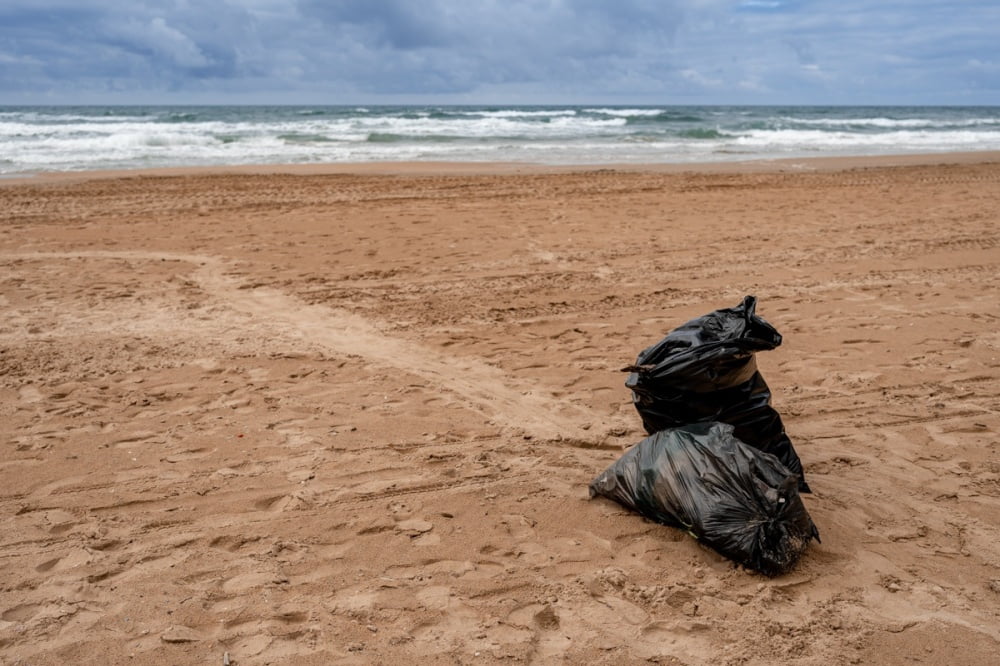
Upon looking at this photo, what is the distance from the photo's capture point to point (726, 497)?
273 centimetres

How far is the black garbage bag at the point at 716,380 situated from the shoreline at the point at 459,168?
36.7 feet

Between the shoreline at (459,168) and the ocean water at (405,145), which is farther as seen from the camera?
the ocean water at (405,145)

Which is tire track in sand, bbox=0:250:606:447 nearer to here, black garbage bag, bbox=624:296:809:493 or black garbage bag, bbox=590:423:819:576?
black garbage bag, bbox=624:296:809:493

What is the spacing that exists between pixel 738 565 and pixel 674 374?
775 millimetres

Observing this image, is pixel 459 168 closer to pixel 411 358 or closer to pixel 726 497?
pixel 411 358

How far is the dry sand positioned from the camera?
2.44 m

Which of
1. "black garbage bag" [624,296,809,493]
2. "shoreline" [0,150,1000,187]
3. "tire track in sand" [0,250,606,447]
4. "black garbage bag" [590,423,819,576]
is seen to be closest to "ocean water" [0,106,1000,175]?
"shoreline" [0,150,1000,187]

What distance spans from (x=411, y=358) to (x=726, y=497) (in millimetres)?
2560

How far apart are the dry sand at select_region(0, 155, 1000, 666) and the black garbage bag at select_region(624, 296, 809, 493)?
420 millimetres

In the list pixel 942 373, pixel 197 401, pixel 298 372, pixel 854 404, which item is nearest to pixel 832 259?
pixel 942 373

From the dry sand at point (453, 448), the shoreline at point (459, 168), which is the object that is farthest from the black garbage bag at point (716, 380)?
the shoreline at point (459, 168)

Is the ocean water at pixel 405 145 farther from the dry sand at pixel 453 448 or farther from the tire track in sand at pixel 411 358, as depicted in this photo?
the tire track in sand at pixel 411 358

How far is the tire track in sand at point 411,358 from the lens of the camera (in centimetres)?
396

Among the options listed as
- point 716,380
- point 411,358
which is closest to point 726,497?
point 716,380
